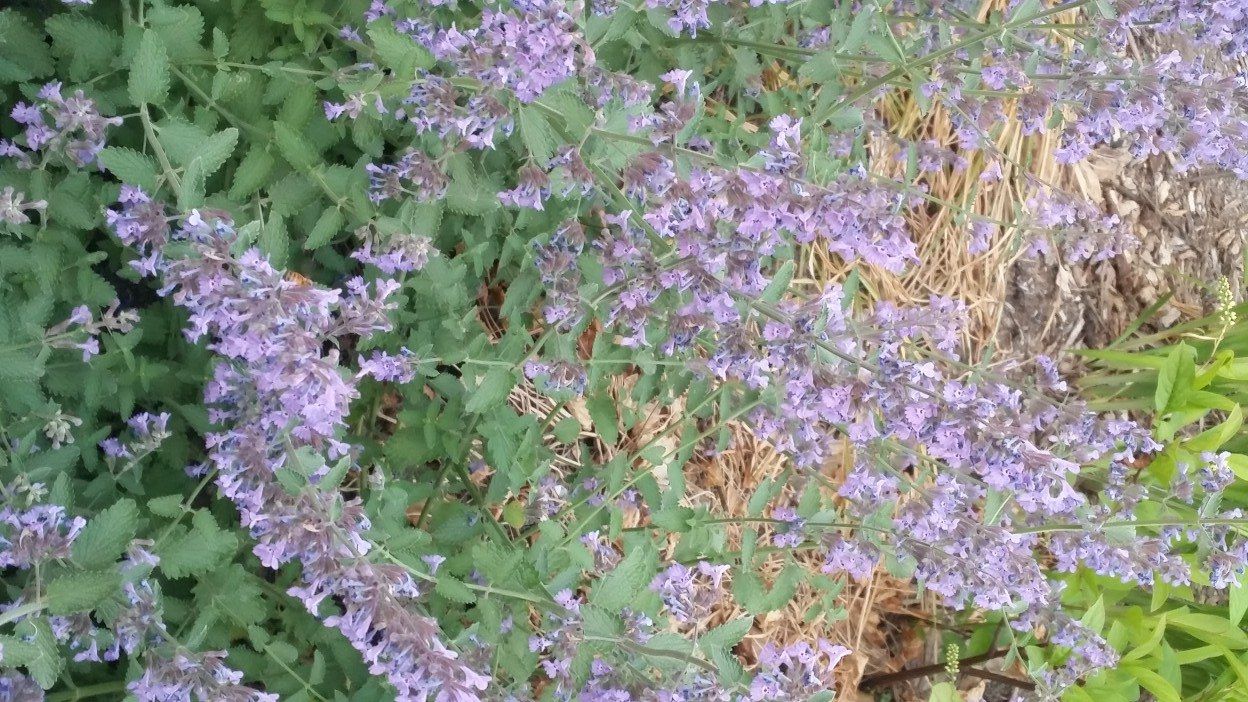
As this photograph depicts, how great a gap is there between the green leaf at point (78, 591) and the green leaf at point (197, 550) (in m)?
0.23

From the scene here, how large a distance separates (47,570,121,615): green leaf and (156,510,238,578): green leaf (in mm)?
229

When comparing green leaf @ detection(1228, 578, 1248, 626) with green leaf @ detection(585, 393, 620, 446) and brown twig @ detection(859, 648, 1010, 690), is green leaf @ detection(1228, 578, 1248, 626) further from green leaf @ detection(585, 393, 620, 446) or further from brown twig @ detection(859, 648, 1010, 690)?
green leaf @ detection(585, 393, 620, 446)

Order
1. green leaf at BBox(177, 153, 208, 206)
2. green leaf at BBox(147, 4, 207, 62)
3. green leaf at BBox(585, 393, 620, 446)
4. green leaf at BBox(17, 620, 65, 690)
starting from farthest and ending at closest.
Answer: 1. green leaf at BBox(585, 393, 620, 446)
2. green leaf at BBox(147, 4, 207, 62)
3. green leaf at BBox(177, 153, 208, 206)
4. green leaf at BBox(17, 620, 65, 690)

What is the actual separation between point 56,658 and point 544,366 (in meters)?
1.27

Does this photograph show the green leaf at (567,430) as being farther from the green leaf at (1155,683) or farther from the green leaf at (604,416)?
the green leaf at (1155,683)

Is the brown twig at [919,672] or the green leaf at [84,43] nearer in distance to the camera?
the green leaf at [84,43]

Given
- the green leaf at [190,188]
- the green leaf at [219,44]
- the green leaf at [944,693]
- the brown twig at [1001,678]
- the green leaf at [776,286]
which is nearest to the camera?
the green leaf at [190,188]

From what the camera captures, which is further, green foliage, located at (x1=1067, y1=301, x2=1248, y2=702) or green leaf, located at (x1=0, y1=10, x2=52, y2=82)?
green foliage, located at (x1=1067, y1=301, x2=1248, y2=702)

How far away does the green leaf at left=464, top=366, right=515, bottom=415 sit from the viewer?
254cm

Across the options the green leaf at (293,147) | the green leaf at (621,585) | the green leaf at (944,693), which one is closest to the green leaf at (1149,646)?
the green leaf at (944,693)

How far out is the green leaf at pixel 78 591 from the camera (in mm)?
1848

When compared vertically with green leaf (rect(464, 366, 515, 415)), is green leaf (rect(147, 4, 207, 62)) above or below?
above

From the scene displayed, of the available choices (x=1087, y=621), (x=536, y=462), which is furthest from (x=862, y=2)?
(x=1087, y=621)

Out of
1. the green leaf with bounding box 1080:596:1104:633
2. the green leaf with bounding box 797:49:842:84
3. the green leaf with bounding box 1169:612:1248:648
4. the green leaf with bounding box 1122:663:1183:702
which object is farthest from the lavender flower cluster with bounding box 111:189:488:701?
the green leaf with bounding box 1169:612:1248:648
